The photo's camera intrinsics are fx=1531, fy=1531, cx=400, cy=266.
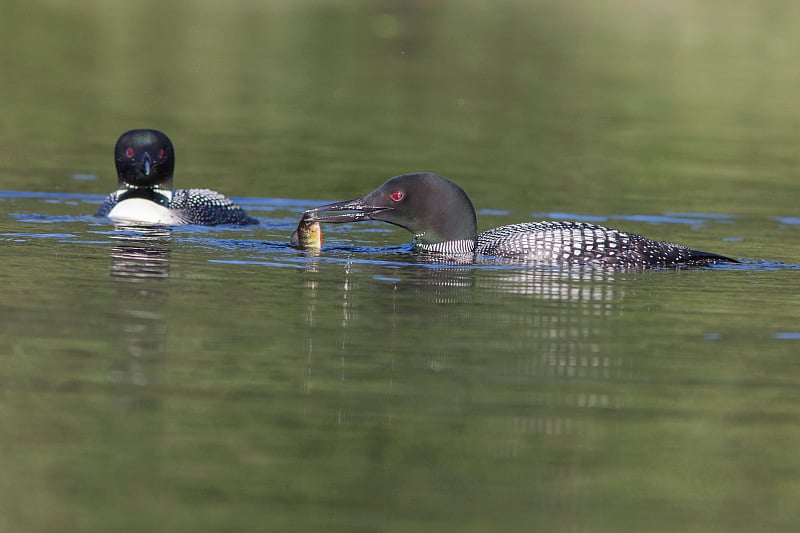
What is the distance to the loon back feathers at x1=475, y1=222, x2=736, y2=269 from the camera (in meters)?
9.79

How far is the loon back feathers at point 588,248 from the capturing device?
9.79 metres

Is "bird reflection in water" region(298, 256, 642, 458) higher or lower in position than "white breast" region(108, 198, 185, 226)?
lower

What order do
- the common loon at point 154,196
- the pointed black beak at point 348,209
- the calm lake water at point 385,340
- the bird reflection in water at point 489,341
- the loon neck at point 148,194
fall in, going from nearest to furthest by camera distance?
the calm lake water at point 385,340, the bird reflection in water at point 489,341, the pointed black beak at point 348,209, the common loon at point 154,196, the loon neck at point 148,194

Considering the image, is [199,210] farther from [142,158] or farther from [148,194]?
[142,158]

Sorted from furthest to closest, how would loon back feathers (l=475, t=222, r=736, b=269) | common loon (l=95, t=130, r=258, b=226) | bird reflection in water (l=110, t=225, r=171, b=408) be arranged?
common loon (l=95, t=130, r=258, b=226) < loon back feathers (l=475, t=222, r=736, b=269) < bird reflection in water (l=110, t=225, r=171, b=408)

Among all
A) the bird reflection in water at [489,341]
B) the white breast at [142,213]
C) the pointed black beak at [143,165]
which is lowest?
the bird reflection in water at [489,341]

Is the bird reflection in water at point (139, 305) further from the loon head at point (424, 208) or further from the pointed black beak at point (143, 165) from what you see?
the loon head at point (424, 208)

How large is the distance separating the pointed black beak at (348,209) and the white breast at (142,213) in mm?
1832

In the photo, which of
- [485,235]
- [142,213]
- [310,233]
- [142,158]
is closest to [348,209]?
[310,233]

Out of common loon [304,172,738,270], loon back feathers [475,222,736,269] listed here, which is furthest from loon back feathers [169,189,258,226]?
loon back feathers [475,222,736,269]

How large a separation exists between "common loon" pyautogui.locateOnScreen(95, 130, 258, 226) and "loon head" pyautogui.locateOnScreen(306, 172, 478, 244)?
1784 millimetres

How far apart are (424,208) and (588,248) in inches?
45.1

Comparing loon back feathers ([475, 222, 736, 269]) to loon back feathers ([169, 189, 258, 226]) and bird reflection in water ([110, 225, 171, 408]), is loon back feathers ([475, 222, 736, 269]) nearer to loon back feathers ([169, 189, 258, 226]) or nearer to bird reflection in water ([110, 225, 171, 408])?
bird reflection in water ([110, 225, 171, 408])

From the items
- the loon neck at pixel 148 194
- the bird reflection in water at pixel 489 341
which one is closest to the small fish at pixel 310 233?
the bird reflection in water at pixel 489 341
